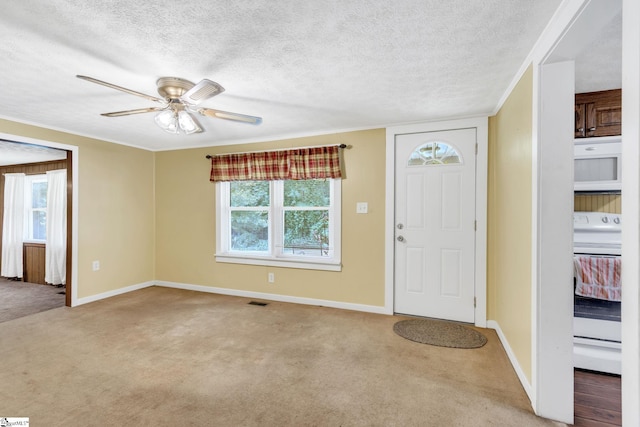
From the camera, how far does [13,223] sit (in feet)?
17.7

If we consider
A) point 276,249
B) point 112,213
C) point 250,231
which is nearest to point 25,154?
point 112,213

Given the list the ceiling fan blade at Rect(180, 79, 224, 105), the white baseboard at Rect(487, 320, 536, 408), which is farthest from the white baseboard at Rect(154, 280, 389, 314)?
the ceiling fan blade at Rect(180, 79, 224, 105)

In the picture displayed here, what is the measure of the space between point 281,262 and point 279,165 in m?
1.28

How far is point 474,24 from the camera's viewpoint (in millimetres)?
1622

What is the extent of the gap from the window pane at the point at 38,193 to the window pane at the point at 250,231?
3.88 meters

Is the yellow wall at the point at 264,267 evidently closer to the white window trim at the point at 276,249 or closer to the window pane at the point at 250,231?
the white window trim at the point at 276,249

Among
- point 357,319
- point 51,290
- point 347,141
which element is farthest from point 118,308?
point 347,141

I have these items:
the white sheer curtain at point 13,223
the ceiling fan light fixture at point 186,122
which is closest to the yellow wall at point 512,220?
the ceiling fan light fixture at point 186,122

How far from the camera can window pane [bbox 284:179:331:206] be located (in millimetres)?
3883

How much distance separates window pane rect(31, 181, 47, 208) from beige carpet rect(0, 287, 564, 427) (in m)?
3.08

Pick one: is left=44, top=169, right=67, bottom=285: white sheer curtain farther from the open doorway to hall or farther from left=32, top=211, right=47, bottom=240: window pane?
left=32, top=211, right=47, bottom=240: window pane

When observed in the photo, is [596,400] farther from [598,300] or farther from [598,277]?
[598,277]

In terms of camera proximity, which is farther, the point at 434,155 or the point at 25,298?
the point at 25,298

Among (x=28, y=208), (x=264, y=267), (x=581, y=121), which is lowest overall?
(x=264, y=267)
